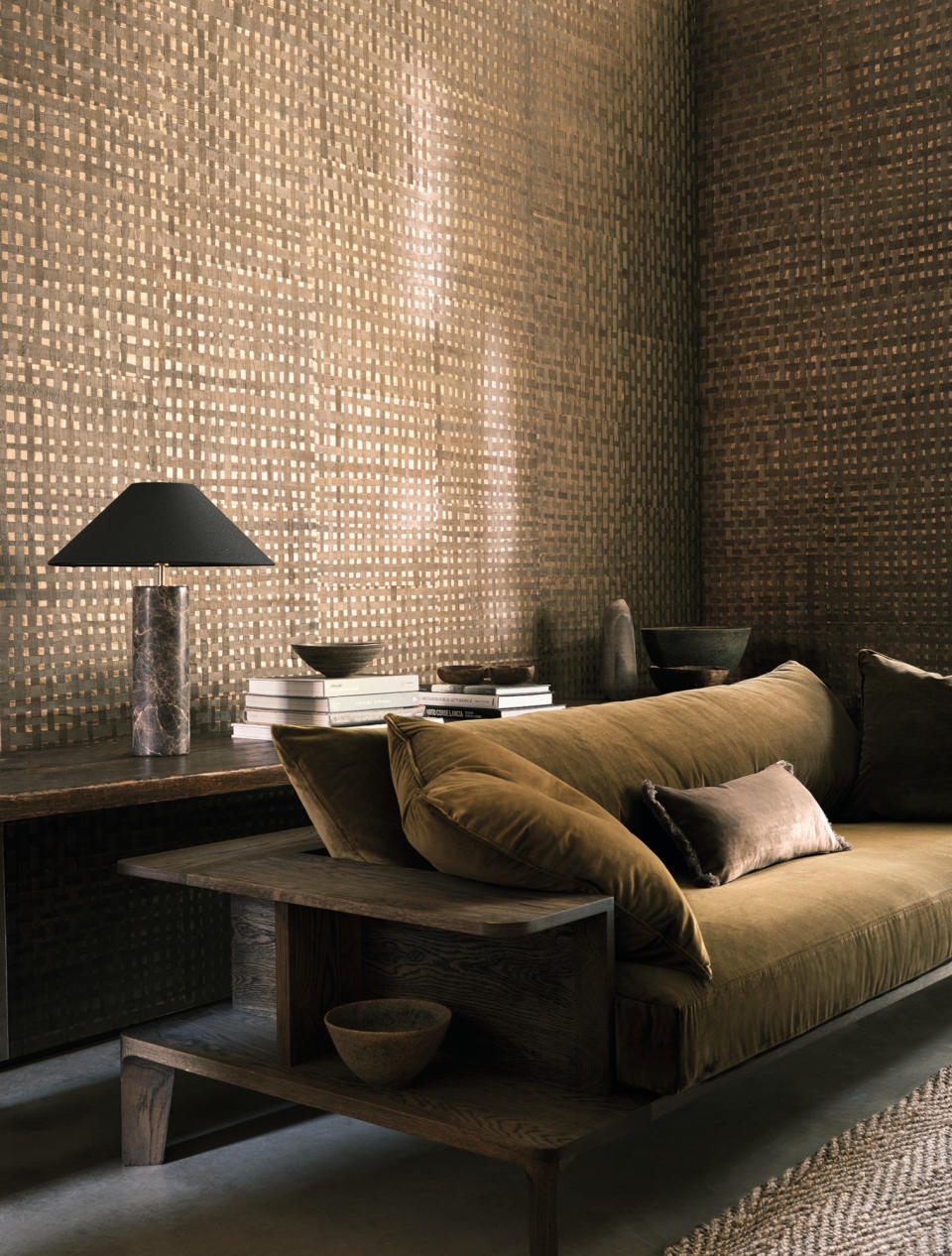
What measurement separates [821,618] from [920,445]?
708mm

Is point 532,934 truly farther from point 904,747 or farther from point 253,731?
point 904,747

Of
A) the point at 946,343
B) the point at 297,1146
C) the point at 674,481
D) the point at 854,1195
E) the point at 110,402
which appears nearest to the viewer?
the point at 854,1195

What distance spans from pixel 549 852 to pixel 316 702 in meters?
1.20

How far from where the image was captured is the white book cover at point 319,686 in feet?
10.5

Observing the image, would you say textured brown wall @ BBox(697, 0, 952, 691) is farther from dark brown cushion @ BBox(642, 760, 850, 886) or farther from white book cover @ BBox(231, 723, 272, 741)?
white book cover @ BBox(231, 723, 272, 741)

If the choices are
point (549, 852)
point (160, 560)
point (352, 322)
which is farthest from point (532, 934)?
point (352, 322)

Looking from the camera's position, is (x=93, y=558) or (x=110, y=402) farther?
(x=110, y=402)

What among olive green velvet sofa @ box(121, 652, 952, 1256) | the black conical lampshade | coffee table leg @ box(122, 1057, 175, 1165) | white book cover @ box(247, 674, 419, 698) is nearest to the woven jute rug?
olive green velvet sofa @ box(121, 652, 952, 1256)

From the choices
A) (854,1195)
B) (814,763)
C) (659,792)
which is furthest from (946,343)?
(854,1195)

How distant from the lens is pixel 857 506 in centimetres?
489

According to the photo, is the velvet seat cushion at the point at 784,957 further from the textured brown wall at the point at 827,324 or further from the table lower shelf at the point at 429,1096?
the textured brown wall at the point at 827,324

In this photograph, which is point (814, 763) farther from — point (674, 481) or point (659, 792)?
point (674, 481)

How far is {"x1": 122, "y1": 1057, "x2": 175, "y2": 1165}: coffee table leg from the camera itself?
2.44 m

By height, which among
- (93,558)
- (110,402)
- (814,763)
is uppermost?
(110,402)
